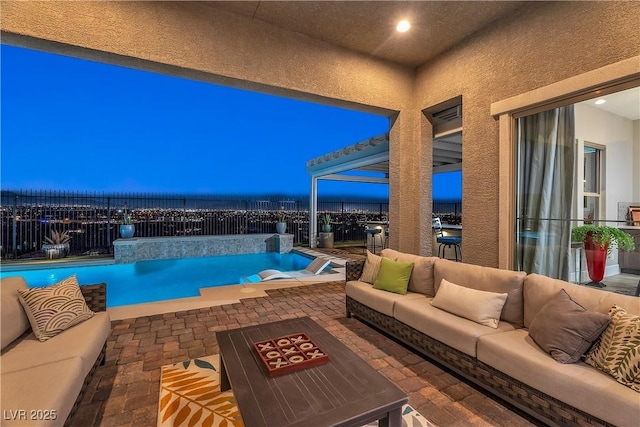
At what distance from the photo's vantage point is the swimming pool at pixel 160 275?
6042 mm

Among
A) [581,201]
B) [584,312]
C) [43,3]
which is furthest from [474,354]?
[43,3]

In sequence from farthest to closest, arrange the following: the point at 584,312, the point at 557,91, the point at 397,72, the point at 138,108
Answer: the point at 138,108
the point at 397,72
the point at 557,91
the point at 584,312

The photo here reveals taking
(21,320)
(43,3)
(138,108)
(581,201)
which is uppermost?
(138,108)

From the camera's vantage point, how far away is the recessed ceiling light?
3.75 m

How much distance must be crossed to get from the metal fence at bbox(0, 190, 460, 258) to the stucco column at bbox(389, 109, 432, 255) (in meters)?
6.78

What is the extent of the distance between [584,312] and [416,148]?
3572 mm

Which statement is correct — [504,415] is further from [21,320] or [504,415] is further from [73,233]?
[73,233]

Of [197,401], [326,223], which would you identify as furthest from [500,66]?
[326,223]

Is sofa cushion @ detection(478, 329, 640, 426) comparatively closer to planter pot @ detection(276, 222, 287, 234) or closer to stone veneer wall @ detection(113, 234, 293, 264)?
stone veneer wall @ detection(113, 234, 293, 264)

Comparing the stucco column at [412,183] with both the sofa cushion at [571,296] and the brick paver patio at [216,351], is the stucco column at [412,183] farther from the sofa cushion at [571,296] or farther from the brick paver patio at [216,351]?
the sofa cushion at [571,296]

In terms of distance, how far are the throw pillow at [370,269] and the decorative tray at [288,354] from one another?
171 centimetres

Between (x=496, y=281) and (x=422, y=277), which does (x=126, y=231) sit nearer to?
(x=422, y=277)

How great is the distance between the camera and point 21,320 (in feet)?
7.16

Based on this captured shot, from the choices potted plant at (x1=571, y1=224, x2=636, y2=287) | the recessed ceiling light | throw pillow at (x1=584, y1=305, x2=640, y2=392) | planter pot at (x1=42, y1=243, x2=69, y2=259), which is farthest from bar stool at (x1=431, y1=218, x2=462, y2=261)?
planter pot at (x1=42, y1=243, x2=69, y2=259)
